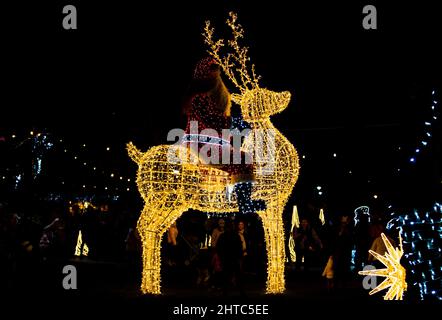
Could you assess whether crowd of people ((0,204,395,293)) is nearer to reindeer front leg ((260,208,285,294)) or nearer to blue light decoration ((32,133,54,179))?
reindeer front leg ((260,208,285,294))

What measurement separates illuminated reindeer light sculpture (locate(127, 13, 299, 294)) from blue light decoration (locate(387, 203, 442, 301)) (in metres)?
2.94

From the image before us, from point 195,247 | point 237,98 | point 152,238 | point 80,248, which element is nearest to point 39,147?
point 80,248

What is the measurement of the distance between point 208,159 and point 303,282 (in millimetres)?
4519

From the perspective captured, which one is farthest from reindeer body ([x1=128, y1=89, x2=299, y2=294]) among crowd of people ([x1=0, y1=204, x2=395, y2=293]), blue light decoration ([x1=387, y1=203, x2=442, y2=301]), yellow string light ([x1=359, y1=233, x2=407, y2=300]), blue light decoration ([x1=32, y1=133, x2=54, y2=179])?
blue light decoration ([x1=32, y1=133, x2=54, y2=179])

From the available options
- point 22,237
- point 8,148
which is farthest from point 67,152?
point 22,237

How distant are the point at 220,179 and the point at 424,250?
3513 mm

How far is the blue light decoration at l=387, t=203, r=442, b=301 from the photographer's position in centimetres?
622

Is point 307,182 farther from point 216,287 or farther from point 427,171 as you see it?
point 427,171

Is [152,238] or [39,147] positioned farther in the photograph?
[39,147]

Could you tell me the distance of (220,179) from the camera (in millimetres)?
8992

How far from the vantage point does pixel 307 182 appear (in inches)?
887

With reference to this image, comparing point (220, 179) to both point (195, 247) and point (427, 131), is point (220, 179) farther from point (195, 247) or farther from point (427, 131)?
point (195, 247)

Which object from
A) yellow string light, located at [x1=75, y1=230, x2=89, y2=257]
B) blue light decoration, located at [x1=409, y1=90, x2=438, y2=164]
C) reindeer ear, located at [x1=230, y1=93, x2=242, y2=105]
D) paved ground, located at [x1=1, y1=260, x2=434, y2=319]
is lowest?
paved ground, located at [x1=1, y1=260, x2=434, y2=319]

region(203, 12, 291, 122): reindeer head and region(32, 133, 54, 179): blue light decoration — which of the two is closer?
region(203, 12, 291, 122): reindeer head
